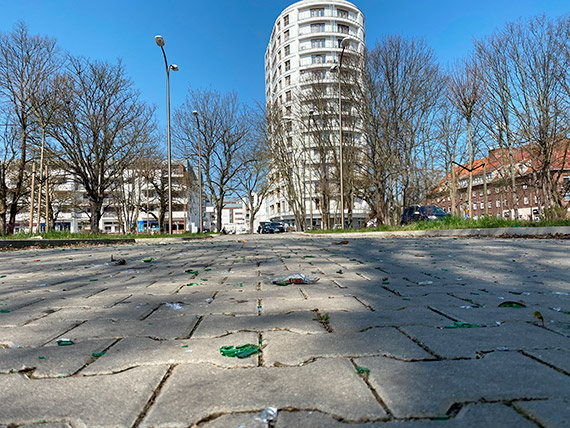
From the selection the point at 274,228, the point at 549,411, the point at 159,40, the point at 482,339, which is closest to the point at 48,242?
the point at 159,40

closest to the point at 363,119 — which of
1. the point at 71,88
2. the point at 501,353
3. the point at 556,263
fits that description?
the point at 71,88

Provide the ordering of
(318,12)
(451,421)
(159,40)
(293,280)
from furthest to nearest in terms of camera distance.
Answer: (318,12), (159,40), (293,280), (451,421)

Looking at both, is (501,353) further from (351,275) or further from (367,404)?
(351,275)

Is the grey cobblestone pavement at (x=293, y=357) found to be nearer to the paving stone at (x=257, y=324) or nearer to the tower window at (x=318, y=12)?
the paving stone at (x=257, y=324)

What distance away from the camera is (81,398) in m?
1.31

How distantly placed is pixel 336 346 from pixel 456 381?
59 cm

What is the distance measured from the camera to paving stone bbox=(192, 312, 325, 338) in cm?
213

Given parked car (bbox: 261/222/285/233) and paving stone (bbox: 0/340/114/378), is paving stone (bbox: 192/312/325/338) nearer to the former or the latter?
paving stone (bbox: 0/340/114/378)

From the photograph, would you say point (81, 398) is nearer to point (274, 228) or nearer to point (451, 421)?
point (451, 421)

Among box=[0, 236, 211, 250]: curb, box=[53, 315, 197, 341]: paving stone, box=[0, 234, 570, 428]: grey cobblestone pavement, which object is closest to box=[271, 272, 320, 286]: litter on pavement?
box=[0, 234, 570, 428]: grey cobblestone pavement

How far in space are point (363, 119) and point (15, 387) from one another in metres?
23.2

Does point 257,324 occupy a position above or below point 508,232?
below

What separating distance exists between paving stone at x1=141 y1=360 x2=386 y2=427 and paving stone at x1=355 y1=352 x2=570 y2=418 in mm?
92

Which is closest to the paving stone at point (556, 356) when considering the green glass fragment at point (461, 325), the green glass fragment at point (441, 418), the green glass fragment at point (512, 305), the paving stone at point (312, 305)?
the green glass fragment at point (461, 325)
